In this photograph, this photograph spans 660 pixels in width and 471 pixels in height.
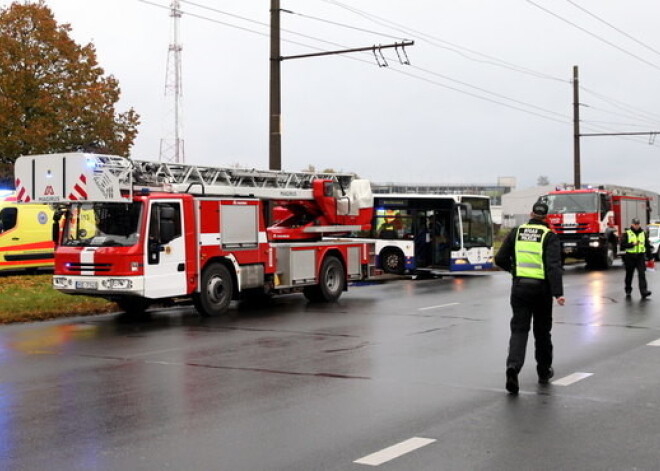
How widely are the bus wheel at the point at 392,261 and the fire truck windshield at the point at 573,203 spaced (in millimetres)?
8028

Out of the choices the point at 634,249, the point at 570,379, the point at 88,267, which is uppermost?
the point at 634,249

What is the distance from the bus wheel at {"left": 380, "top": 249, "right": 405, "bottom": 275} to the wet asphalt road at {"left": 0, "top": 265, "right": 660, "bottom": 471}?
12.0 metres

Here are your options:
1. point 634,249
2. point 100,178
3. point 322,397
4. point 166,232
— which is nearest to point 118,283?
point 166,232

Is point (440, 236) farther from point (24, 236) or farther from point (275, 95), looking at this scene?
point (24, 236)

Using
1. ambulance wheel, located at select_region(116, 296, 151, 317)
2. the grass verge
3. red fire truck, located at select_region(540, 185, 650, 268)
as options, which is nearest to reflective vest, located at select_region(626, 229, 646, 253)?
ambulance wheel, located at select_region(116, 296, 151, 317)

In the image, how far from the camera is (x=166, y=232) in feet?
46.9

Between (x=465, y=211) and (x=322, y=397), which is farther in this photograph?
(x=465, y=211)

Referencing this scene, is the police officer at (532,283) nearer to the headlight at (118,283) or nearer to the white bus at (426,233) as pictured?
the headlight at (118,283)

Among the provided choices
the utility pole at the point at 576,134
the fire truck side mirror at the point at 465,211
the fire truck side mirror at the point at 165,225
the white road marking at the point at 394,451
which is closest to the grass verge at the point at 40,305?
the fire truck side mirror at the point at 165,225

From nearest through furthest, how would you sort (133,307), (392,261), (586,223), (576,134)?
(133,307)
(392,261)
(586,223)
(576,134)

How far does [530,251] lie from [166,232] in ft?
25.2

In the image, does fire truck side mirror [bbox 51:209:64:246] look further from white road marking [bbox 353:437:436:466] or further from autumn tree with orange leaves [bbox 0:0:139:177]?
autumn tree with orange leaves [bbox 0:0:139:177]

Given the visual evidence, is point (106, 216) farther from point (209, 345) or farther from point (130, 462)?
point (130, 462)

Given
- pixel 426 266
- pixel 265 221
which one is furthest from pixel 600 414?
pixel 426 266
